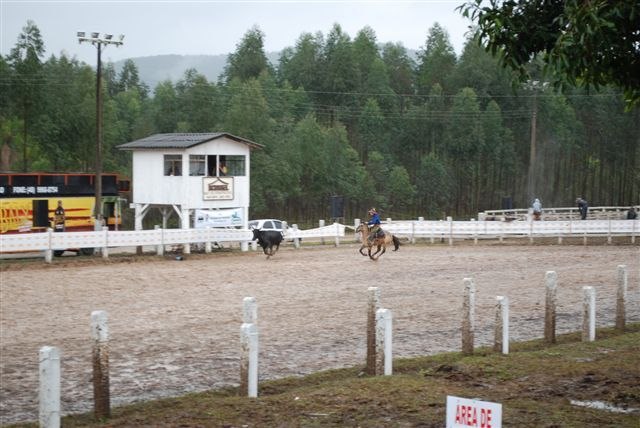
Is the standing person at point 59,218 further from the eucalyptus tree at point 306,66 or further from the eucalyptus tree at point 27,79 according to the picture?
the eucalyptus tree at point 306,66

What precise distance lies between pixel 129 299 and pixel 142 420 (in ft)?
39.4

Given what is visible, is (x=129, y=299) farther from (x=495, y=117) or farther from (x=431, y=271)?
(x=495, y=117)

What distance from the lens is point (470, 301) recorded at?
14023 mm

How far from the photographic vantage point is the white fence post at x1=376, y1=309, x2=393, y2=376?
1215cm

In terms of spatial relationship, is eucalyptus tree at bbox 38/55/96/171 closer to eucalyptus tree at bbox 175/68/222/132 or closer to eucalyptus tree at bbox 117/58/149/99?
eucalyptus tree at bbox 175/68/222/132

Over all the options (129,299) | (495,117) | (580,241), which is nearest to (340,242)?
(580,241)

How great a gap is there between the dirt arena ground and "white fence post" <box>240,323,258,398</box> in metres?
1.05

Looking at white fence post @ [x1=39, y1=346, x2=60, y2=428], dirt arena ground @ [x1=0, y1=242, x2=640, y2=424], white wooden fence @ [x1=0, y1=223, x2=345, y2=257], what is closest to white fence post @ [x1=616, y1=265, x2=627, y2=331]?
dirt arena ground @ [x1=0, y1=242, x2=640, y2=424]

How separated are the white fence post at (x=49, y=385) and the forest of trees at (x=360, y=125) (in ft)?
186

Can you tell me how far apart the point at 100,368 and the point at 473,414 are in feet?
15.7

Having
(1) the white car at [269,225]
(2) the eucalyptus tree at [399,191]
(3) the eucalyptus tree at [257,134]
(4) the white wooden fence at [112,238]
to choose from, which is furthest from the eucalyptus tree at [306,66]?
(4) the white wooden fence at [112,238]

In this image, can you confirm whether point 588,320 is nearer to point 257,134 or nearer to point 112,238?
point 112,238

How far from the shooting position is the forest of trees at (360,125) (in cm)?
6994

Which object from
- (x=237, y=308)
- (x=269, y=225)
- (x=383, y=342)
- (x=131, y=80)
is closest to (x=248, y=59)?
(x=131, y=80)
